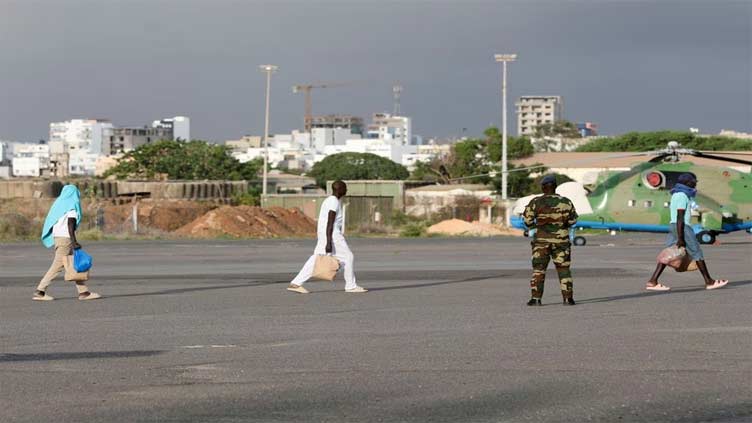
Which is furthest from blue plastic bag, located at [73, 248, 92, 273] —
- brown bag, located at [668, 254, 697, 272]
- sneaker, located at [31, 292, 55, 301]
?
brown bag, located at [668, 254, 697, 272]

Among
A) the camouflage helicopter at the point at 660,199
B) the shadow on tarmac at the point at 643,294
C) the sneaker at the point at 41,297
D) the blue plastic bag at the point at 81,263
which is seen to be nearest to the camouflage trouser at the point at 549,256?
the shadow on tarmac at the point at 643,294

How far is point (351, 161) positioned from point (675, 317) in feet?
422

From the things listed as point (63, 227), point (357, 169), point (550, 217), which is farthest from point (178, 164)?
point (550, 217)

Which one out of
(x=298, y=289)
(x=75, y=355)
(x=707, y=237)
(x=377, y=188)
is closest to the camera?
(x=75, y=355)

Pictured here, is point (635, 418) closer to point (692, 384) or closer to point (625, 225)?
point (692, 384)

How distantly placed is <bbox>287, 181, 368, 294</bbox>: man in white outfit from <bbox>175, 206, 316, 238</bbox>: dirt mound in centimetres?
3291

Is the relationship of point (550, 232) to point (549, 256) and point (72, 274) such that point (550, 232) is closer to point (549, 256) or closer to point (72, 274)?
point (549, 256)

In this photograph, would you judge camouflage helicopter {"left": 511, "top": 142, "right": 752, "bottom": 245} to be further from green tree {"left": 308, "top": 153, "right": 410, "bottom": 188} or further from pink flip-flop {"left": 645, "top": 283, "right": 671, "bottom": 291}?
green tree {"left": 308, "top": 153, "right": 410, "bottom": 188}

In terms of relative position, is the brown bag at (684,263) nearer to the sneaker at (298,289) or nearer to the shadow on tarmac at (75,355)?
the sneaker at (298,289)

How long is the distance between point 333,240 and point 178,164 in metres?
100

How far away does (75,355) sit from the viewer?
11266 mm

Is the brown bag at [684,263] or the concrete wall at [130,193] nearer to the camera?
the brown bag at [684,263]

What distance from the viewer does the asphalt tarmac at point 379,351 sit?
8555 mm

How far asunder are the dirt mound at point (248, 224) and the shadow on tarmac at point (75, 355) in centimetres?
3912
